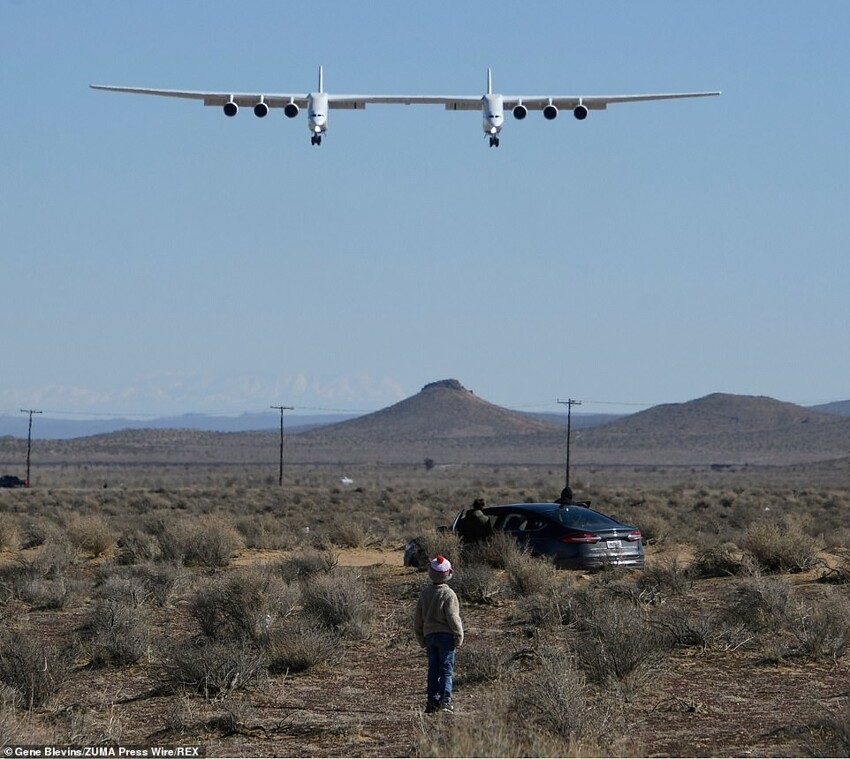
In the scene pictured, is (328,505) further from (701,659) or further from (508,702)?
(508,702)

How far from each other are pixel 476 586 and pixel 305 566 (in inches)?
136

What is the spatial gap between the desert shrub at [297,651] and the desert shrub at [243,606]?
31 cm

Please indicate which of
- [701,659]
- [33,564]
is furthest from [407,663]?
[33,564]

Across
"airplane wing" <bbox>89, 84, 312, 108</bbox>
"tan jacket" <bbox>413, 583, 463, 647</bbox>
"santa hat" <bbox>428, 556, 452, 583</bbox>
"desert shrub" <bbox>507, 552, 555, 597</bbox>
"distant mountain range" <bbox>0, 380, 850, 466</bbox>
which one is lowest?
"desert shrub" <bbox>507, 552, 555, 597</bbox>

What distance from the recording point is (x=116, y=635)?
52.4ft

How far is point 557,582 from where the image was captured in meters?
21.2

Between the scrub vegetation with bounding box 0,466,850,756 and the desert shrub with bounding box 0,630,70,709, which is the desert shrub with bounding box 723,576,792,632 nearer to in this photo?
the scrub vegetation with bounding box 0,466,850,756

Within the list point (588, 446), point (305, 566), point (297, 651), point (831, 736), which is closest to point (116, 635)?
point (297, 651)

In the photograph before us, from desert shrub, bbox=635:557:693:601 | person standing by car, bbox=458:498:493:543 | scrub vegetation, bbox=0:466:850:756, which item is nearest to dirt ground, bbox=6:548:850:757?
scrub vegetation, bbox=0:466:850:756

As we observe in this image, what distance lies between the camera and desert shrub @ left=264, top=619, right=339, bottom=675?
15.1 meters

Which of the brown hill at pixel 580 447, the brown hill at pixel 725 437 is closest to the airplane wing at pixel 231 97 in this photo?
the brown hill at pixel 580 447

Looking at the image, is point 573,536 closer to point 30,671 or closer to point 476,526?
point 476,526

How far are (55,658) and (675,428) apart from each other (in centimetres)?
17988

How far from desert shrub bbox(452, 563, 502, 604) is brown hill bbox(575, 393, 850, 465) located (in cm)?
13825
